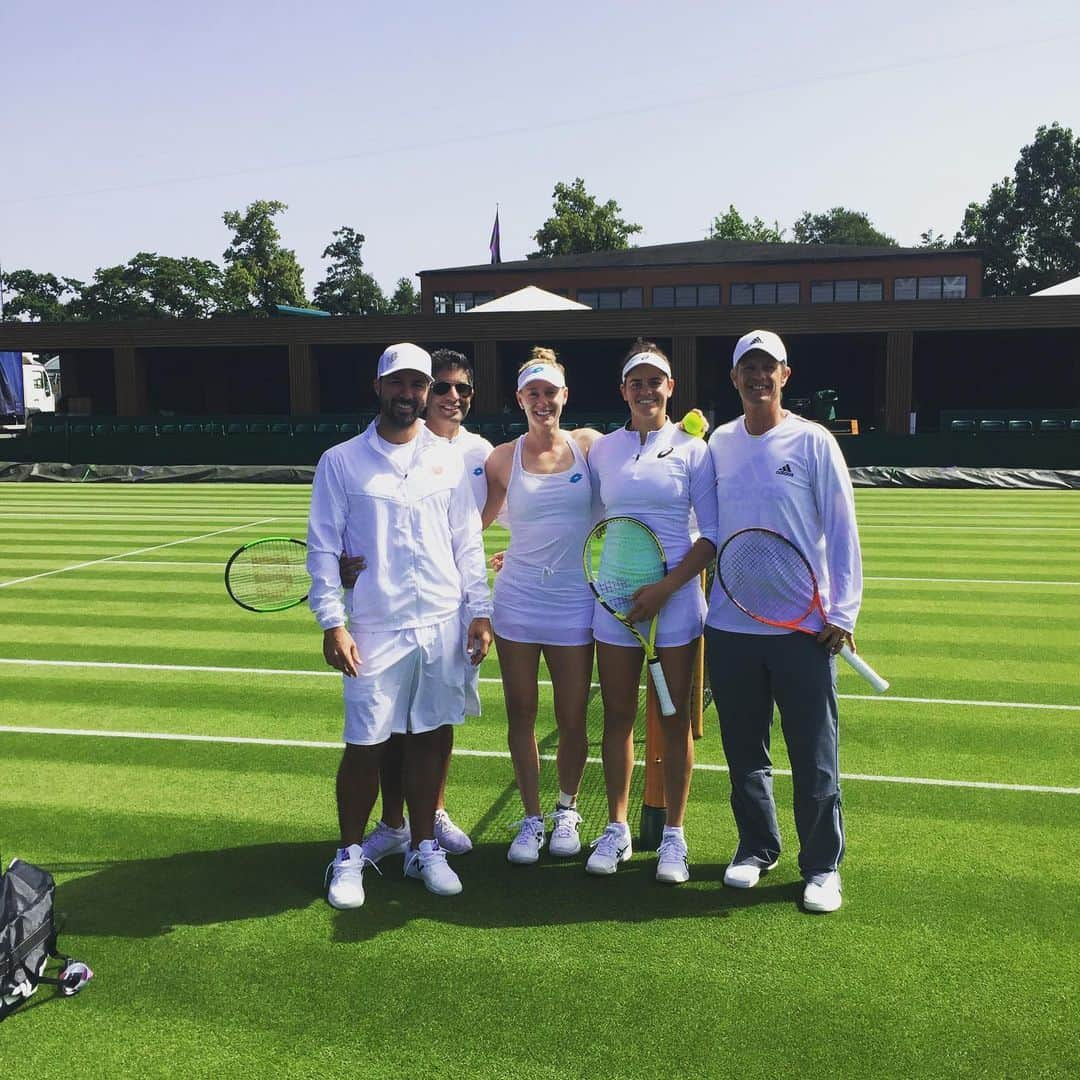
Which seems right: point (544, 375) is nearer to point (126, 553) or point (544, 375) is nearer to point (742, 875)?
point (742, 875)

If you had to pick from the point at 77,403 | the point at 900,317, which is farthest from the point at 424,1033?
the point at 77,403

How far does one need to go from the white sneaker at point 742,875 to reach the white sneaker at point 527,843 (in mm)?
901

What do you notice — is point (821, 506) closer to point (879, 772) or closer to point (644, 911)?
point (644, 911)

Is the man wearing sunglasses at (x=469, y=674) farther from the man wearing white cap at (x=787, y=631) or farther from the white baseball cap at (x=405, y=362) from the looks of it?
the man wearing white cap at (x=787, y=631)

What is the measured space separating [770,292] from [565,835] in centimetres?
5059

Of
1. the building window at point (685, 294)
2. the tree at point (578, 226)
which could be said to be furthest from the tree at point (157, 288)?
the building window at point (685, 294)

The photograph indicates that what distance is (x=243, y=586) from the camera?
16.5 feet

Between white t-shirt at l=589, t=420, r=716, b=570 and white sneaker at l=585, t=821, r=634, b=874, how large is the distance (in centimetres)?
130

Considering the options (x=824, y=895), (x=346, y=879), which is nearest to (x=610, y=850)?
(x=824, y=895)

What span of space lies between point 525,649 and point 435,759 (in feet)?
2.13

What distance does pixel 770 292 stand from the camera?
52.1 m

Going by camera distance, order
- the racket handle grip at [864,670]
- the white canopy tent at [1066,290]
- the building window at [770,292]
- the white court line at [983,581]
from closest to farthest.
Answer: the racket handle grip at [864,670] → the white court line at [983,581] → the white canopy tent at [1066,290] → the building window at [770,292]

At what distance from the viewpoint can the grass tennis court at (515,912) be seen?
136 inches

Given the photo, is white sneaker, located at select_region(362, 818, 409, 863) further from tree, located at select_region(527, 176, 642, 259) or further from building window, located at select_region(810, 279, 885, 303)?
tree, located at select_region(527, 176, 642, 259)
